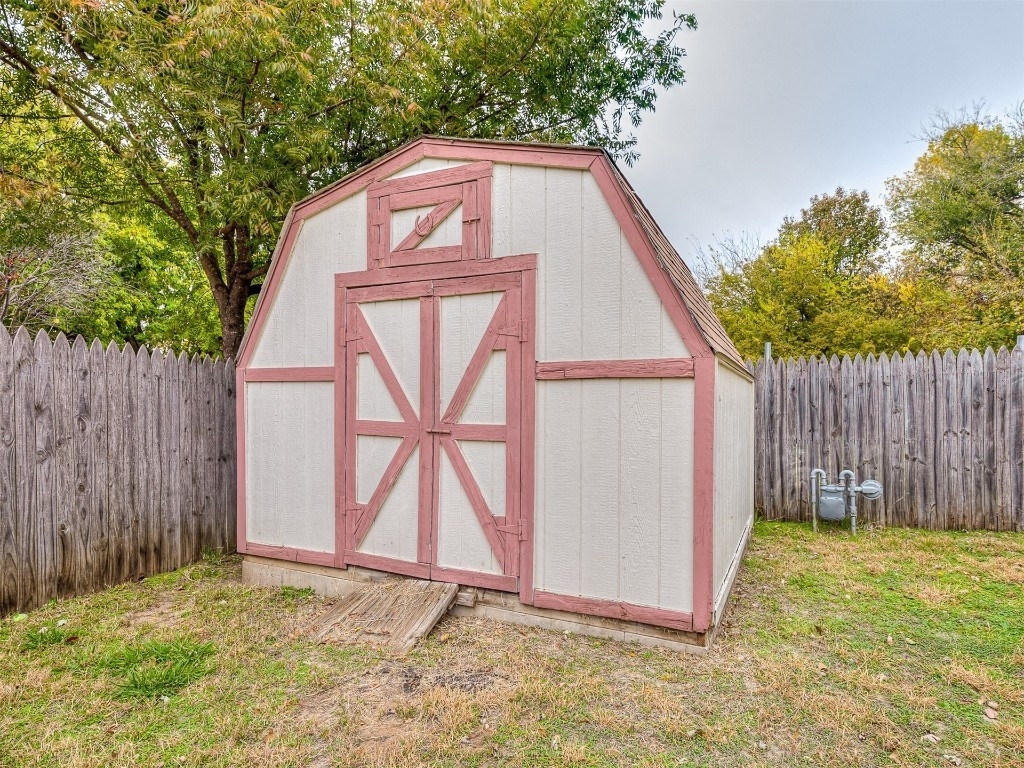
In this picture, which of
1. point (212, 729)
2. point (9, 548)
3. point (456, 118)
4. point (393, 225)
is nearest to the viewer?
point (212, 729)

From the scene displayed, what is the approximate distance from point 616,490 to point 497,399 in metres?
1.02

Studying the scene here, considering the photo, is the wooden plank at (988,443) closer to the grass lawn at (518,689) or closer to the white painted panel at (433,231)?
the grass lawn at (518,689)

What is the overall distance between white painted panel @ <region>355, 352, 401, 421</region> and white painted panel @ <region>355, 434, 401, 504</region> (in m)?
0.17

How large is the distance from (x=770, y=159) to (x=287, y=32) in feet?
48.9

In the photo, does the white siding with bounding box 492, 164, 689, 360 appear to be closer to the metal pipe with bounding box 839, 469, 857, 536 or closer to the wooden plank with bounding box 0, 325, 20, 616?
the wooden plank with bounding box 0, 325, 20, 616

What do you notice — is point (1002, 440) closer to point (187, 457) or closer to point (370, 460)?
point (370, 460)

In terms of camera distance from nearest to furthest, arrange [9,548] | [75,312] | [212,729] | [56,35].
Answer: [212,729] → [9,548] → [56,35] → [75,312]

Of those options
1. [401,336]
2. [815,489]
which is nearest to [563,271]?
[401,336]

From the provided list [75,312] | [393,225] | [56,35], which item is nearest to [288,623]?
[393,225]

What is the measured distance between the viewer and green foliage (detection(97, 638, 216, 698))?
2.83m

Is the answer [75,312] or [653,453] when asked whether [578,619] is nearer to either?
[653,453]

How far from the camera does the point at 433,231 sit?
3.90m

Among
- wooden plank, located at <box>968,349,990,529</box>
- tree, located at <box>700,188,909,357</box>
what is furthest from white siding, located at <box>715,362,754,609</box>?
tree, located at <box>700,188,909,357</box>

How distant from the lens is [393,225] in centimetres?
404
